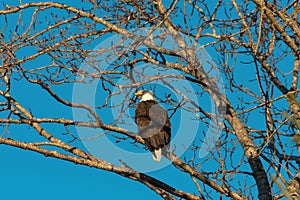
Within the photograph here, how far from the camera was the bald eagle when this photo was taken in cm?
582

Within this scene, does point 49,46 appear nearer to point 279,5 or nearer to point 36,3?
point 36,3

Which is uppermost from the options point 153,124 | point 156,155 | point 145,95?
point 145,95

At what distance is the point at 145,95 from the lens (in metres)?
6.46

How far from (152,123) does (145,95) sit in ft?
1.50

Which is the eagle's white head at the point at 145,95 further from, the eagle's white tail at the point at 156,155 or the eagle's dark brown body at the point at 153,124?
the eagle's white tail at the point at 156,155

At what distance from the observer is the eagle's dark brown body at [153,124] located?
589cm

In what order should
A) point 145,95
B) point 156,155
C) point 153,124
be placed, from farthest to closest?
point 145,95 < point 153,124 < point 156,155

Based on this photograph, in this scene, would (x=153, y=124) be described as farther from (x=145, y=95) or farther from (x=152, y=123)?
(x=145, y=95)

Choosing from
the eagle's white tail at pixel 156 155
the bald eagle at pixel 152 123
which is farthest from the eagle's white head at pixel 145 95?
the eagle's white tail at pixel 156 155

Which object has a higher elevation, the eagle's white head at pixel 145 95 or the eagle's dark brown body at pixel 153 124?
the eagle's white head at pixel 145 95

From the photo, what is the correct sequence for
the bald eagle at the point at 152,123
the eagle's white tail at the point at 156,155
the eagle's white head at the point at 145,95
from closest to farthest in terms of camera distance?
the eagle's white tail at the point at 156,155, the bald eagle at the point at 152,123, the eagle's white head at the point at 145,95

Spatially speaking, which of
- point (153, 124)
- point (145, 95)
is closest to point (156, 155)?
point (153, 124)

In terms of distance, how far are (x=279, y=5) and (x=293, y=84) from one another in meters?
0.92

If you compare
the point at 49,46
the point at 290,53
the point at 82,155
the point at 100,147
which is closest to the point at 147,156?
the point at 100,147
